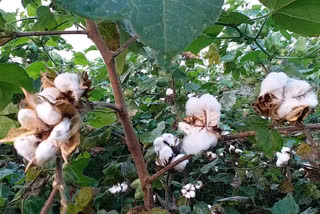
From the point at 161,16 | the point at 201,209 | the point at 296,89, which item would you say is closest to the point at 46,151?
the point at 161,16

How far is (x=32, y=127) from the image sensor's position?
1.00ft

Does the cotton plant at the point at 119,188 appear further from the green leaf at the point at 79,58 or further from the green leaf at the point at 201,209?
the green leaf at the point at 79,58

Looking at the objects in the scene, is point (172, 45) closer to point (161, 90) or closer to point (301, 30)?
point (301, 30)

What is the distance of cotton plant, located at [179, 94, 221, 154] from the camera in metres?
0.39

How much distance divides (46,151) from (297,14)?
0.33m

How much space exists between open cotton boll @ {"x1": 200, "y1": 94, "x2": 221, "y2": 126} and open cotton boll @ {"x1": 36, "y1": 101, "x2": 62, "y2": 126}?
17 cm

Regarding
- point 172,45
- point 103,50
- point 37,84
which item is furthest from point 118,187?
point 172,45

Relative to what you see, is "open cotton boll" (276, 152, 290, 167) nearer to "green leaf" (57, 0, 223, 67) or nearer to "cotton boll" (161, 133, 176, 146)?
"cotton boll" (161, 133, 176, 146)

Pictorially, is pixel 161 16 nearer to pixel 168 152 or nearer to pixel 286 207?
pixel 168 152

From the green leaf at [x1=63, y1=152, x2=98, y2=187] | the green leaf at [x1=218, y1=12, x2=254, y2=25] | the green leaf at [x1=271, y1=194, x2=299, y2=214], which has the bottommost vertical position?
the green leaf at [x1=271, y1=194, x2=299, y2=214]

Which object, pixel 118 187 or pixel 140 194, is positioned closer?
pixel 140 194

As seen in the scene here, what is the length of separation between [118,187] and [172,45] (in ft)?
2.49

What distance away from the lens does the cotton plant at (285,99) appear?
1.22ft

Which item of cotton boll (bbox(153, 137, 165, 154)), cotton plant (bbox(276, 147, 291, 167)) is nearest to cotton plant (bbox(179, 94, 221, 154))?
cotton boll (bbox(153, 137, 165, 154))
